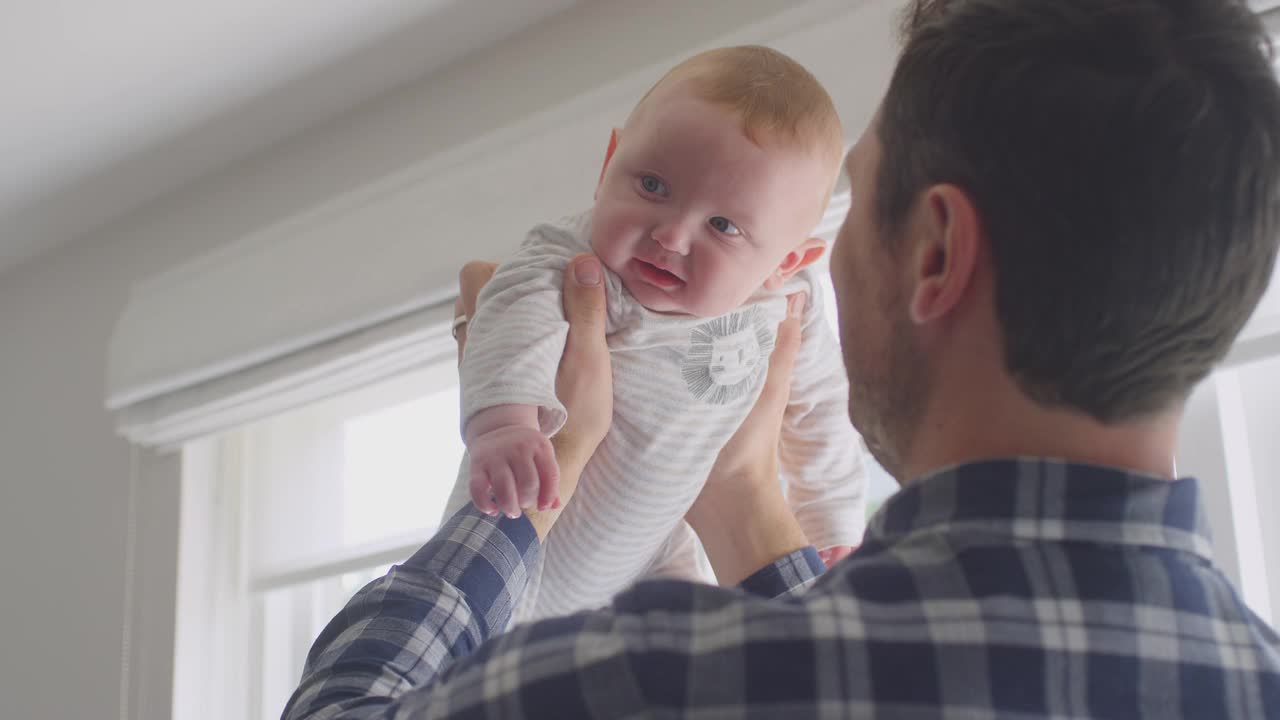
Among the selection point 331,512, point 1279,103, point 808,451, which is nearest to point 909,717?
point 1279,103

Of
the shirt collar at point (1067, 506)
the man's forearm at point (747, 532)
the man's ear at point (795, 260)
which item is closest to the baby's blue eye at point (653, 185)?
the man's ear at point (795, 260)

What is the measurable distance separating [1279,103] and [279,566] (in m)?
2.39

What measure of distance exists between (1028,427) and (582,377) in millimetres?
457

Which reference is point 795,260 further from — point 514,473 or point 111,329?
point 111,329

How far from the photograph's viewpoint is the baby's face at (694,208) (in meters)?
1.06

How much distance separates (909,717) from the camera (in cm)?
56

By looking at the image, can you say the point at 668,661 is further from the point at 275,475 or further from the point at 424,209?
the point at 275,475

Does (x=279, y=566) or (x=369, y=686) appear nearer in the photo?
(x=369, y=686)

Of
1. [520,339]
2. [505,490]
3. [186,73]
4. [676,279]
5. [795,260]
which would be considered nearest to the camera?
[505,490]

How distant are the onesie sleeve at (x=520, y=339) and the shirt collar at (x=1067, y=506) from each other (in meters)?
0.39

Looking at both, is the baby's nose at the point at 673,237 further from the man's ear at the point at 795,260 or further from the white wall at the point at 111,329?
the white wall at the point at 111,329

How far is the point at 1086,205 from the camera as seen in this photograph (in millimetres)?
616

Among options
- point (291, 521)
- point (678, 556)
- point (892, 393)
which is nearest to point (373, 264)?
point (291, 521)

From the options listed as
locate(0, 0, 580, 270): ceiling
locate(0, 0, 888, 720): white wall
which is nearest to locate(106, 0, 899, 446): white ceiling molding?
locate(0, 0, 888, 720): white wall
